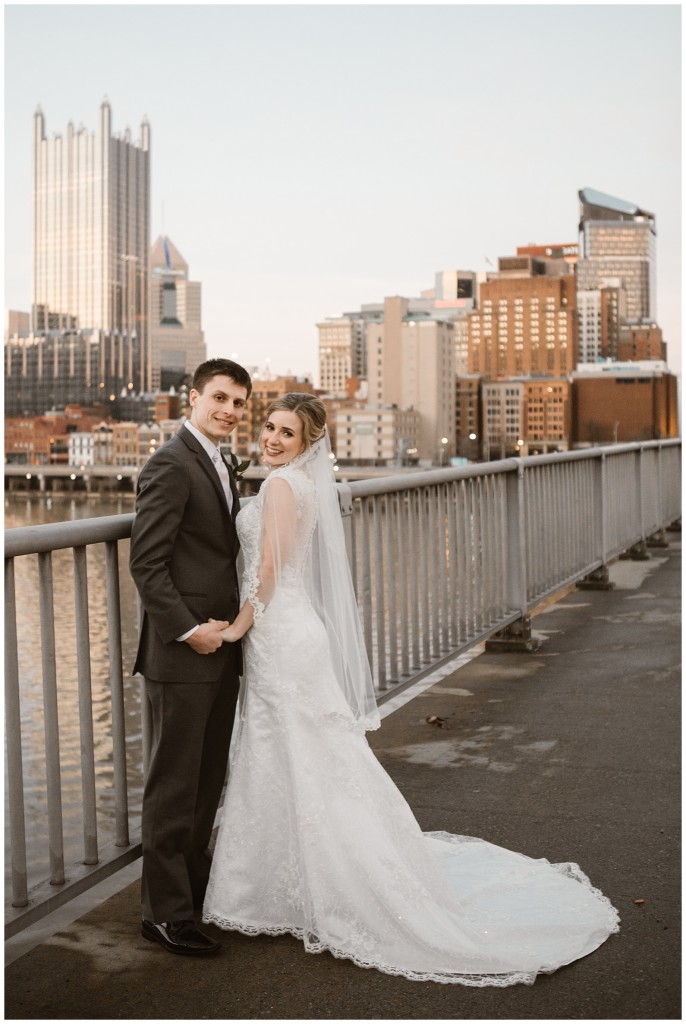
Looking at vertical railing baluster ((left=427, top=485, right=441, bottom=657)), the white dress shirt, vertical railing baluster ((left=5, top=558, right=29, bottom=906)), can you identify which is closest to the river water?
vertical railing baluster ((left=5, top=558, right=29, bottom=906))

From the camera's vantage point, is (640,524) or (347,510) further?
(640,524)

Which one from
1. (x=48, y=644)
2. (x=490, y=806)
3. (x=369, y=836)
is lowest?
(x=490, y=806)

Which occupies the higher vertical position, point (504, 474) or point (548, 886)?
point (504, 474)

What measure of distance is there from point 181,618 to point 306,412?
2.56ft

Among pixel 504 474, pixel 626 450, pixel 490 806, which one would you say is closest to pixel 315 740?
pixel 490 806

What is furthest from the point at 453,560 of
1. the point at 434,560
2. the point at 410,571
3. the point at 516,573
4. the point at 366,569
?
the point at 366,569

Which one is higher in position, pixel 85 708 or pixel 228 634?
pixel 228 634

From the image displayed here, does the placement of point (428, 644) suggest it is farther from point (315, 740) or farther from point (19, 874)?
point (19, 874)

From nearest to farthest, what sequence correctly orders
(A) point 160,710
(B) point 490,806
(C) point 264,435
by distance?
1. (A) point 160,710
2. (C) point 264,435
3. (B) point 490,806

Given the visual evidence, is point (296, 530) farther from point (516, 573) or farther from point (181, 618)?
point (516, 573)

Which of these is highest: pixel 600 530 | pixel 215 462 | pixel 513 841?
pixel 215 462

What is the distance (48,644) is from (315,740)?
0.81 meters

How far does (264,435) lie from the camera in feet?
11.2

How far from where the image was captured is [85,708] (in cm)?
319
